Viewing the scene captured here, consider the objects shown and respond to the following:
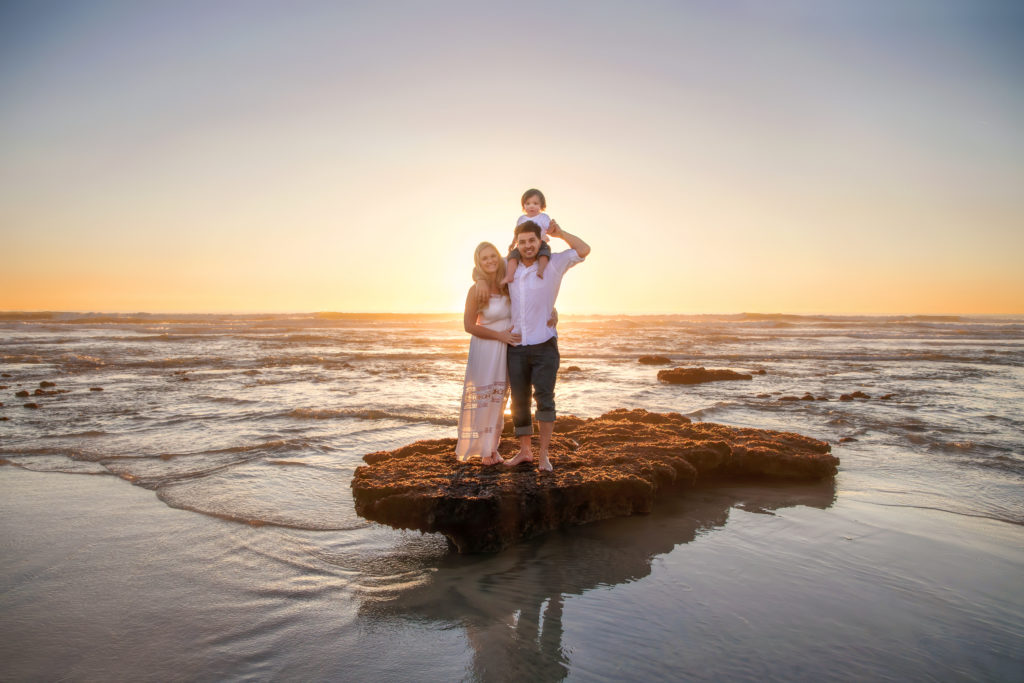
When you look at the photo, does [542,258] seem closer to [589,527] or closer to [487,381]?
[487,381]

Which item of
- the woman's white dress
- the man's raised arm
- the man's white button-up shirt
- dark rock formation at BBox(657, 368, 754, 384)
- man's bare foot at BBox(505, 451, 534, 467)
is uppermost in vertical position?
the man's raised arm

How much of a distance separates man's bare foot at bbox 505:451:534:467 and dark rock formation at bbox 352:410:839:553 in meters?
0.10

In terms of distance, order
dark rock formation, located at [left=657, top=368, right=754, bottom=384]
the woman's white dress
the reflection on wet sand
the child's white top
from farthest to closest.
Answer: dark rock formation, located at [left=657, top=368, right=754, bottom=384] → the woman's white dress → the child's white top → the reflection on wet sand

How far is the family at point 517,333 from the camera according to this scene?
4762 mm

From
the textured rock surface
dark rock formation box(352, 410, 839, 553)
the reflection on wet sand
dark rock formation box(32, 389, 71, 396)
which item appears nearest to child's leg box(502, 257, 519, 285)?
dark rock formation box(352, 410, 839, 553)

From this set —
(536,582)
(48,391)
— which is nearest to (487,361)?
(536,582)

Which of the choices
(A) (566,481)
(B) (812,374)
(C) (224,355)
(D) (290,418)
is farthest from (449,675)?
(C) (224,355)

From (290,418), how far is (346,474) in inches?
146

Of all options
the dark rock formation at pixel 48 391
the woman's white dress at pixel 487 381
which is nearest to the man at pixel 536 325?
the woman's white dress at pixel 487 381

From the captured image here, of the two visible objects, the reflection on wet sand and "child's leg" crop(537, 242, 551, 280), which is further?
"child's leg" crop(537, 242, 551, 280)

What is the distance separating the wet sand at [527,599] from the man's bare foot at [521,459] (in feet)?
2.72

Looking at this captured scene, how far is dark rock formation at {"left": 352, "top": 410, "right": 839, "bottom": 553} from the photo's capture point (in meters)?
4.16

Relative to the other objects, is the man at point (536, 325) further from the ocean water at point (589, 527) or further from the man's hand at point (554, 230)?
the ocean water at point (589, 527)

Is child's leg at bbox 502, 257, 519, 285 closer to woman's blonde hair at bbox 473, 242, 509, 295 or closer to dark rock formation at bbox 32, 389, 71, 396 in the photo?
woman's blonde hair at bbox 473, 242, 509, 295
